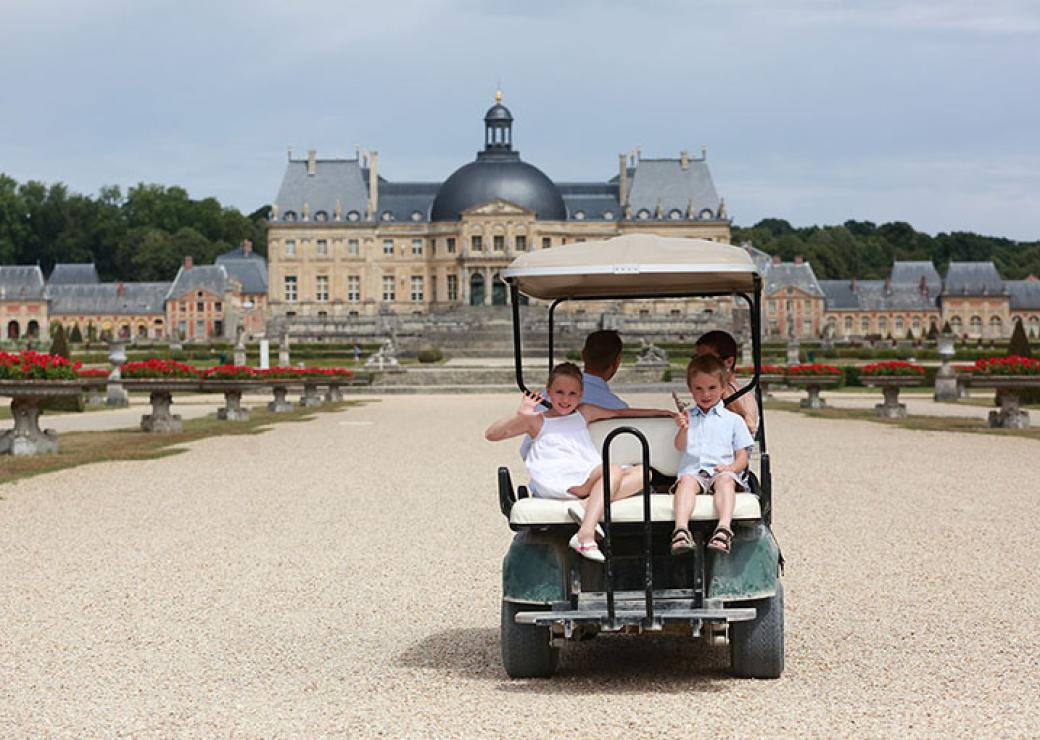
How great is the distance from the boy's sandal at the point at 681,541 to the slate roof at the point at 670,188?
281 feet

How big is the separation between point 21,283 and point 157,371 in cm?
7995

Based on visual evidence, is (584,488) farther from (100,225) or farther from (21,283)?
(100,225)

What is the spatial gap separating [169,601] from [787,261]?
99.4 m

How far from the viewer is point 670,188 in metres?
91.2

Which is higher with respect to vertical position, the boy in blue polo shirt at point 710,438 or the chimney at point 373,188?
the chimney at point 373,188

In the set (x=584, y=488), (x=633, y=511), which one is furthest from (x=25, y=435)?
(x=633, y=511)

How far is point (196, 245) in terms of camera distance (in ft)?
331

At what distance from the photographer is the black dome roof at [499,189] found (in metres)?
88.2

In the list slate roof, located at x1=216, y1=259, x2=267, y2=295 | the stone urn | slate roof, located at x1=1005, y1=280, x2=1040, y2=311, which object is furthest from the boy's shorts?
slate roof, located at x1=1005, y1=280, x2=1040, y2=311

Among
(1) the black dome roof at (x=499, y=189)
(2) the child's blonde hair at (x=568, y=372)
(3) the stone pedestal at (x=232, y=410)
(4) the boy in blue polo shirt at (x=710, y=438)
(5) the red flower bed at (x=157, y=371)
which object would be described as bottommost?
(3) the stone pedestal at (x=232, y=410)

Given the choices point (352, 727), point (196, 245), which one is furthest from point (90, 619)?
point (196, 245)

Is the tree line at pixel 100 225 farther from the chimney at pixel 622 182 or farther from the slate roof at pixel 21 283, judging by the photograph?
the chimney at pixel 622 182

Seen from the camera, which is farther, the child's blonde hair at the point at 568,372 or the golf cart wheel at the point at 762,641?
the child's blonde hair at the point at 568,372

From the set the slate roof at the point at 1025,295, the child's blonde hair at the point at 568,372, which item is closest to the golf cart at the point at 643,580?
the child's blonde hair at the point at 568,372
